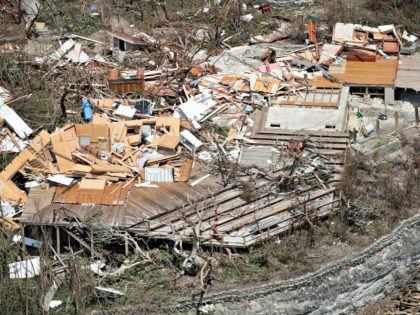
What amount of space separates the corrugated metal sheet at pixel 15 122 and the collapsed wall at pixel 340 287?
7260mm

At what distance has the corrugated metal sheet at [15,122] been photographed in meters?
24.2

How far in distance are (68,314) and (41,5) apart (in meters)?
16.7

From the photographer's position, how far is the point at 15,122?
24.4 m

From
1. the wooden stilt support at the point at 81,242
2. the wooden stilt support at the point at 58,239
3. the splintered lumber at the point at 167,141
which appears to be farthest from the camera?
the splintered lumber at the point at 167,141

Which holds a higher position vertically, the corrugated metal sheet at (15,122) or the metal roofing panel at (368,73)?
the corrugated metal sheet at (15,122)

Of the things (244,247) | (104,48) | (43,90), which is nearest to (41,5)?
(104,48)

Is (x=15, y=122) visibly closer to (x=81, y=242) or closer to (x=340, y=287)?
(x=81, y=242)

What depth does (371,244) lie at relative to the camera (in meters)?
21.6

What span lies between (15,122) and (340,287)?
393 inches

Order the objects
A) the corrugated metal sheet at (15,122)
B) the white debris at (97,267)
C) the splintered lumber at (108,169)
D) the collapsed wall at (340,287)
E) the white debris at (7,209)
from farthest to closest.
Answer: the corrugated metal sheet at (15,122), the splintered lumber at (108,169), the white debris at (7,209), the white debris at (97,267), the collapsed wall at (340,287)

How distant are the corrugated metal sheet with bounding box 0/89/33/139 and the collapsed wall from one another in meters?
7.26

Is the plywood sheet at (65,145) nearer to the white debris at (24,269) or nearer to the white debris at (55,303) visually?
the white debris at (24,269)

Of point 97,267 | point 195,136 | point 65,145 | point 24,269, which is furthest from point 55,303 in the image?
point 195,136

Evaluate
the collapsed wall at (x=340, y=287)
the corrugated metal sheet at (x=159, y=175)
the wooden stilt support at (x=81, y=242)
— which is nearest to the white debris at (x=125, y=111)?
the corrugated metal sheet at (x=159, y=175)
